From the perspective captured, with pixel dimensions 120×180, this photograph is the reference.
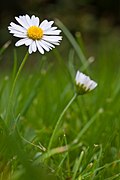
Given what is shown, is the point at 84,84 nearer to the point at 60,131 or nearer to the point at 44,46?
the point at 44,46

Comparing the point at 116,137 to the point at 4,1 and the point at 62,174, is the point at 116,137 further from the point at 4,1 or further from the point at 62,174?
the point at 4,1

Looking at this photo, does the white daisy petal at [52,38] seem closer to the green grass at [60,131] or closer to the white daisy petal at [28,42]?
the white daisy petal at [28,42]

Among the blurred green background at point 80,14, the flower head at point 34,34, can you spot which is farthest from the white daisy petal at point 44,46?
the blurred green background at point 80,14

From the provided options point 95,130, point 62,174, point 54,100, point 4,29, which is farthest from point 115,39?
point 62,174

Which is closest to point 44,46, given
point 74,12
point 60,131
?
point 60,131

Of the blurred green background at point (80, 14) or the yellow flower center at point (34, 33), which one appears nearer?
the yellow flower center at point (34, 33)

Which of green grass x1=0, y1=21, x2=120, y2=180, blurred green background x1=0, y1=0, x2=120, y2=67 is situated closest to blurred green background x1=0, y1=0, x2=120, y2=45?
blurred green background x1=0, y1=0, x2=120, y2=67

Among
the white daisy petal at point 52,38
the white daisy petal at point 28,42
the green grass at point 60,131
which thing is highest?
the white daisy petal at point 28,42
